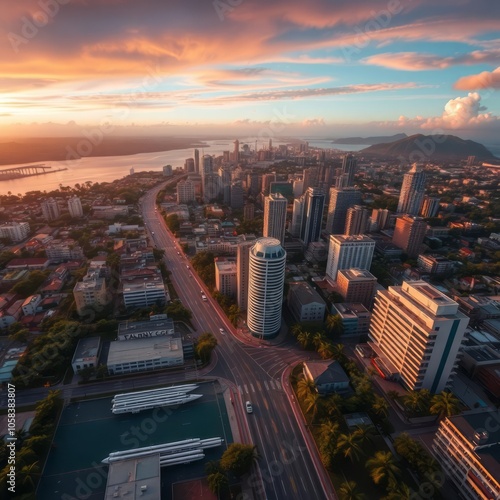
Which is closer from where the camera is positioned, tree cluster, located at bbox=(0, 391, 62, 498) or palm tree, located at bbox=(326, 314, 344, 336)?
tree cluster, located at bbox=(0, 391, 62, 498)

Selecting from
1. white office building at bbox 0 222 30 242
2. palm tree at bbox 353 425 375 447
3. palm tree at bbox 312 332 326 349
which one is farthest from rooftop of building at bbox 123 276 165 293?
white office building at bbox 0 222 30 242

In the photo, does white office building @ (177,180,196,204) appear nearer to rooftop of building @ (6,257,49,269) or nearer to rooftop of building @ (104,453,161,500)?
rooftop of building @ (6,257,49,269)

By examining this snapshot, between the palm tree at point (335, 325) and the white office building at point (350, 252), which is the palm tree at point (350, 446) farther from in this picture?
the white office building at point (350, 252)

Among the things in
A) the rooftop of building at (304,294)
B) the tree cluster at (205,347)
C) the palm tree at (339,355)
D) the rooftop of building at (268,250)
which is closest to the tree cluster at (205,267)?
the rooftop of building at (304,294)

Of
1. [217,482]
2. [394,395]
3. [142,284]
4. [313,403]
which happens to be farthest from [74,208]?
[394,395]

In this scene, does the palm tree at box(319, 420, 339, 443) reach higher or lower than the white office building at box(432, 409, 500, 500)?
lower

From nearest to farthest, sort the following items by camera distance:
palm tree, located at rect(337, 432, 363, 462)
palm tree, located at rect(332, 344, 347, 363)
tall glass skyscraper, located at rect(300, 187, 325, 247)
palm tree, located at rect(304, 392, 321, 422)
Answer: palm tree, located at rect(337, 432, 363, 462), palm tree, located at rect(304, 392, 321, 422), palm tree, located at rect(332, 344, 347, 363), tall glass skyscraper, located at rect(300, 187, 325, 247)

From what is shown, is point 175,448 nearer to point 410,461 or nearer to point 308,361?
point 308,361
